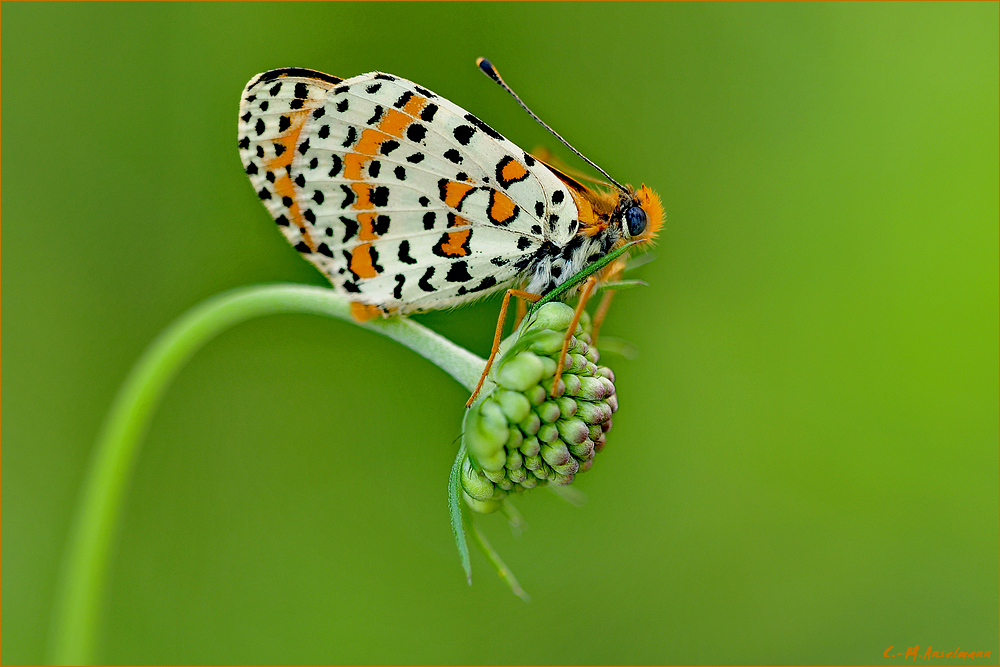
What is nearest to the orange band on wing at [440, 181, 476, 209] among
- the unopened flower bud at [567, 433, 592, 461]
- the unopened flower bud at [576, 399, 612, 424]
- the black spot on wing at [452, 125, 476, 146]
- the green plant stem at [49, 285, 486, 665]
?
the black spot on wing at [452, 125, 476, 146]

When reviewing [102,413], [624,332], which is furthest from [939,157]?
[102,413]

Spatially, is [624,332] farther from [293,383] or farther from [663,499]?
[293,383]

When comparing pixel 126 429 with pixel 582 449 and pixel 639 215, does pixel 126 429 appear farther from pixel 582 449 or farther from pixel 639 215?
pixel 639 215

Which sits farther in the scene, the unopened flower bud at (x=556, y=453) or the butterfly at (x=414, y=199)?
the butterfly at (x=414, y=199)

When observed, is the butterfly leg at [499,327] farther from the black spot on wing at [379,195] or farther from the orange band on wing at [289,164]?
the orange band on wing at [289,164]

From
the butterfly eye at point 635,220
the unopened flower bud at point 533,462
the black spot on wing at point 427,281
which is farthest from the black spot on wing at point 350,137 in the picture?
the unopened flower bud at point 533,462

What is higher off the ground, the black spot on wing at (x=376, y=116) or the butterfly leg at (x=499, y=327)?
the black spot on wing at (x=376, y=116)

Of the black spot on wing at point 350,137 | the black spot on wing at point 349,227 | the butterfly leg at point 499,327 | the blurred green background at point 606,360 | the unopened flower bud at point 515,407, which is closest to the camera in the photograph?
the unopened flower bud at point 515,407
